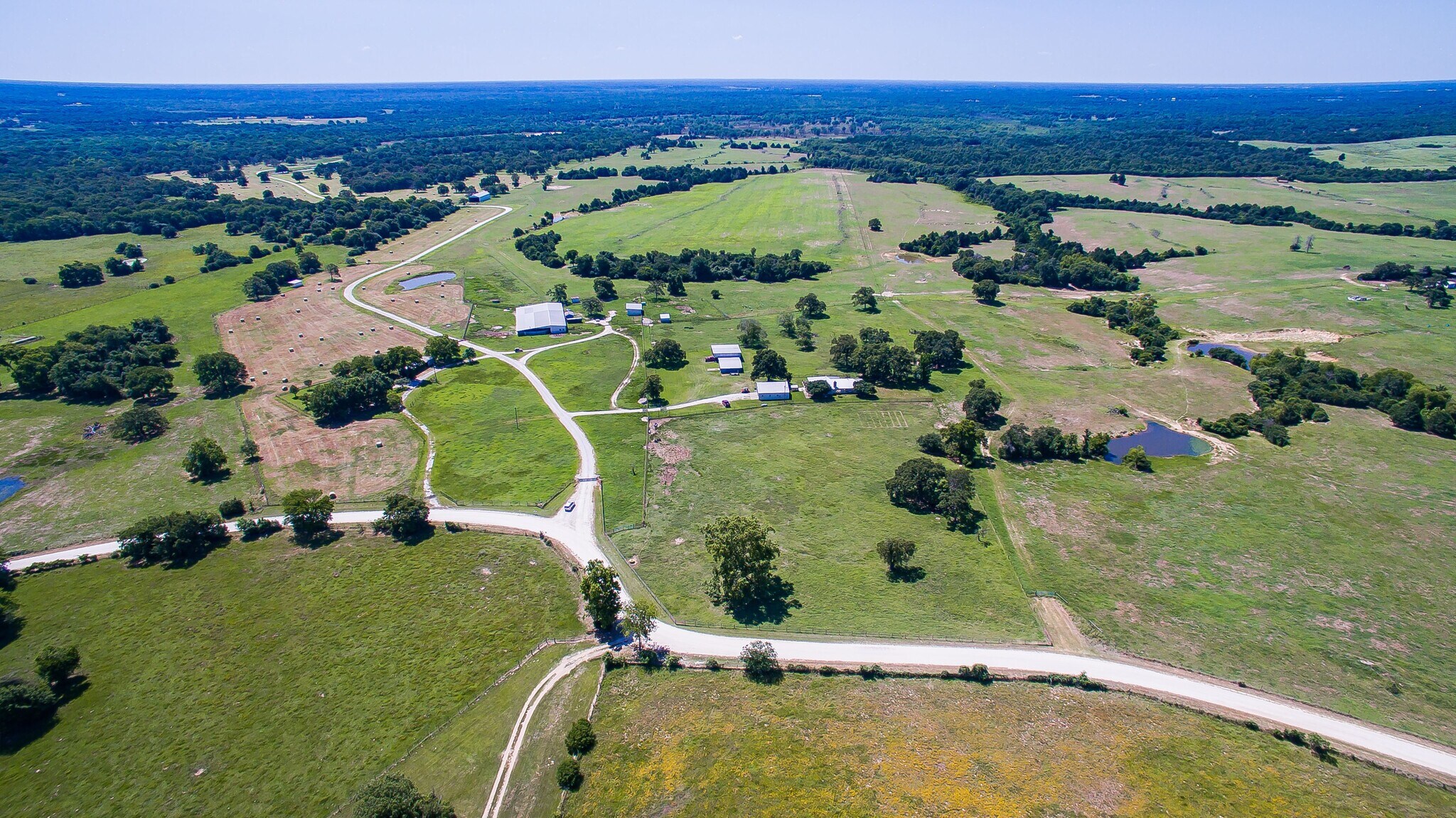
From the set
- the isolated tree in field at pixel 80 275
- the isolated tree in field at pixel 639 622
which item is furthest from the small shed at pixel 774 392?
the isolated tree in field at pixel 80 275

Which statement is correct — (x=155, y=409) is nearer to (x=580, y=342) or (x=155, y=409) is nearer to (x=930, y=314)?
(x=580, y=342)

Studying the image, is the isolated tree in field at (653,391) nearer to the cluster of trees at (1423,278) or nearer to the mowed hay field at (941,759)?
the mowed hay field at (941,759)

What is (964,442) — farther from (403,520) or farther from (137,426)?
(137,426)

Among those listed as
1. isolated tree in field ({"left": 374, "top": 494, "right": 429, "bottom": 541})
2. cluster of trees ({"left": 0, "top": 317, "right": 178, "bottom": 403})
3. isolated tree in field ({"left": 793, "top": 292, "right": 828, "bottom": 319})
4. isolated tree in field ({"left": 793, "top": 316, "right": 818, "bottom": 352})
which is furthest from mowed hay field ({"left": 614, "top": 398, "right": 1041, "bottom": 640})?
cluster of trees ({"left": 0, "top": 317, "right": 178, "bottom": 403})

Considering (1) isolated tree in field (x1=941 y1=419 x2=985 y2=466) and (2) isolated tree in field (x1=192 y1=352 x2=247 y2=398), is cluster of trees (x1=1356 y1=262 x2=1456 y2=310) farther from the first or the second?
(2) isolated tree in field (x1=192 y1=352 x2=247 y2=398)

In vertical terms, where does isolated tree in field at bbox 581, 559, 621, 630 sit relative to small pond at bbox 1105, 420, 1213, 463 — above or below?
below

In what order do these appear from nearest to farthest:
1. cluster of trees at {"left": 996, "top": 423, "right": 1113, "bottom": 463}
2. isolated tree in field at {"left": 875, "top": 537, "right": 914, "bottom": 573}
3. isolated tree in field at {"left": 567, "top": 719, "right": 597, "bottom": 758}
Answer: isolated tree in field at {"left": 567, "top": 719, "right": 597, "bottom": 758}, isolated tree in field at {"left": 875, "top": 537, "right": 914, "bottom": 573}, cluster of trees at {"left": 996, "top": 423, "right": 1113, "bottom": 463}

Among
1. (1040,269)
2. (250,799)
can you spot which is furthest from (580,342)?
(1040,269)
